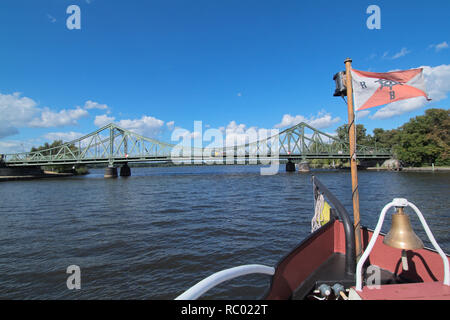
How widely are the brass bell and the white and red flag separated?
192cm

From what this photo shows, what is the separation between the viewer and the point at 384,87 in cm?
374

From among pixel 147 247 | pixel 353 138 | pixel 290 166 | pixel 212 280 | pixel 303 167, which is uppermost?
pixel 353 138

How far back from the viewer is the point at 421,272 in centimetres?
359

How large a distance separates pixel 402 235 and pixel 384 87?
242 centimetres

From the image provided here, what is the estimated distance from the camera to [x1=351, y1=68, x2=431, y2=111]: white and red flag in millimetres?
3641

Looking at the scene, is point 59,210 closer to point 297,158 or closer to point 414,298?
point 414,298

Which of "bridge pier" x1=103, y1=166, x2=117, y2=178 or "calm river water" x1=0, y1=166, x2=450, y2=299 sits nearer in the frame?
"calm river water" x1=0, y1=166, x2=450, y2=299

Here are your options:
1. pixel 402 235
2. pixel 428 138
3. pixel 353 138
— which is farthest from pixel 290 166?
pixel 402 235

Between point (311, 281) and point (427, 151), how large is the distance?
68.3 metres

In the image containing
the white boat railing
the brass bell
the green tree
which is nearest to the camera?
the white boat railing

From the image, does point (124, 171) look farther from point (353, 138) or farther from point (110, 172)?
A: point (353, 138)

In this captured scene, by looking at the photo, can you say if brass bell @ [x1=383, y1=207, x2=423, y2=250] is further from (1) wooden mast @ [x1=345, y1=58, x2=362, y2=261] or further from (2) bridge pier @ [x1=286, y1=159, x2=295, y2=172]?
(2) bridge pier @ [x1=286, y1=159, x2=295, y2=172]

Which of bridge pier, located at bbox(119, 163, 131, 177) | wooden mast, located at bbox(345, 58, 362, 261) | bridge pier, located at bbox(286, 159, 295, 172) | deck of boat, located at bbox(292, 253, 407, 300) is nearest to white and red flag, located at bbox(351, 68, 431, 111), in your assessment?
wooden mast, located at bbox(345, 58, 362, 261)
